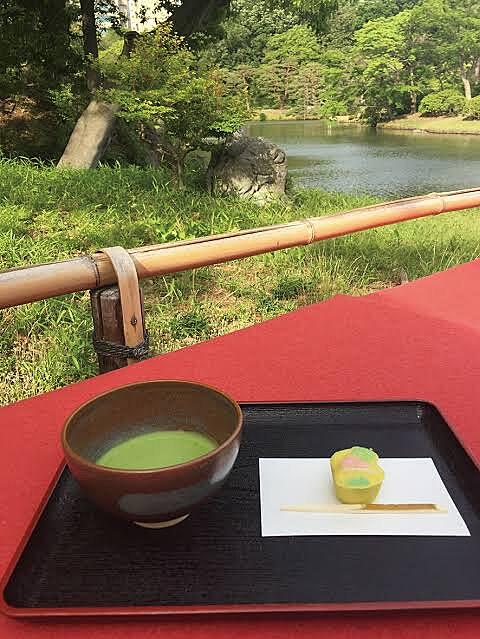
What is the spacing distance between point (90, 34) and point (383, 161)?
6190mm

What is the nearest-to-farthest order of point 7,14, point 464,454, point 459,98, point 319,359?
1. point 464,454
2. point 319,359
3. point 7,14
4. point 459,98

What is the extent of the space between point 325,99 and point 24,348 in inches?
796

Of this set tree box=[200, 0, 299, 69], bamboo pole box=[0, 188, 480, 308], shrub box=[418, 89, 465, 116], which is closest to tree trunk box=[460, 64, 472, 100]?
shrub box=[418, 89, 465, 116]

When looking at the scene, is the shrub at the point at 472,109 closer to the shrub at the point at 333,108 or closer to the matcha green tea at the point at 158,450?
the shrub at the point at 333,108

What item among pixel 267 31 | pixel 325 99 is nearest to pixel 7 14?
pixel 325 99

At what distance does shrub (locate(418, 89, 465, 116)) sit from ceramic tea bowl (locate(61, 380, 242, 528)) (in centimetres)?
1720

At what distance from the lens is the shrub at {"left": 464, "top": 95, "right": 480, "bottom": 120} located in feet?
48.8

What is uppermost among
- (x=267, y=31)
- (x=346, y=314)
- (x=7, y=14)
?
(x=267, y=31)

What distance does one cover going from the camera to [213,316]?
89.1 inches

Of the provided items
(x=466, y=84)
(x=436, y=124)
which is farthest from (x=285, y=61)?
(x=436, y=124)

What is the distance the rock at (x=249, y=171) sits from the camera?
4473 millimetres

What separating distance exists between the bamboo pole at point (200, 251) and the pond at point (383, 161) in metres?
6.09

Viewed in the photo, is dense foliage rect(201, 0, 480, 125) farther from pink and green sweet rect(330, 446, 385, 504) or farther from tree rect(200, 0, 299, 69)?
pink and green sweet rect(330, 446, 385, 504)

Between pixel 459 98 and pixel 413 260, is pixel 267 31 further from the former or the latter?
pixel 413 260
